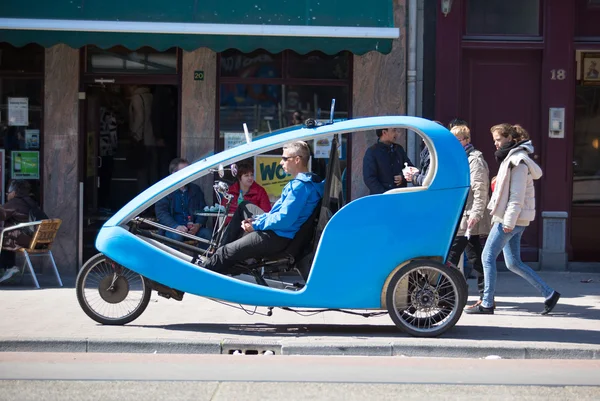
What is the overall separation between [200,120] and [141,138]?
42.2 inches

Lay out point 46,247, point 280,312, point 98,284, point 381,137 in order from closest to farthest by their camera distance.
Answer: point 98,284
point 280,312
point 381,137
point 46,247

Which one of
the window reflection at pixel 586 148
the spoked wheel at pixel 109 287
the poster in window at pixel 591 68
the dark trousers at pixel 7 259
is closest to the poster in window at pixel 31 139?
the dark trousers at pixel 7 259

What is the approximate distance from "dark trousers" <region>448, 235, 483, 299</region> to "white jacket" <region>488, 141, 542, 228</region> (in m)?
0.64

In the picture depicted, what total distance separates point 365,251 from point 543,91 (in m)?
5.42

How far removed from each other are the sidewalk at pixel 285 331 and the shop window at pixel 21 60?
3.20m

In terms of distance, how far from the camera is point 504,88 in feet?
42.1

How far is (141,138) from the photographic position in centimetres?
1319

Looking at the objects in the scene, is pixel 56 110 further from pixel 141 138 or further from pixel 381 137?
pixel 381 137

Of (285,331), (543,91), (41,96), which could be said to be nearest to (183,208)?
(41,96)

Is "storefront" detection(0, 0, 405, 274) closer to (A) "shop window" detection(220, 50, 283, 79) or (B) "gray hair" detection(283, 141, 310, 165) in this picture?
(A) "shop window" detection(220, 50, 283, 79)

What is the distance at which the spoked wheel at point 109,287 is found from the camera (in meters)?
8.75

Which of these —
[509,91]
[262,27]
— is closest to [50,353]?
[262,27]

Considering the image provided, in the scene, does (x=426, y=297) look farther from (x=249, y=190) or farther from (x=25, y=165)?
(x=25, y=165)

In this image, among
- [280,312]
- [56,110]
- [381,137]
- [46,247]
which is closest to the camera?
[280,312]
